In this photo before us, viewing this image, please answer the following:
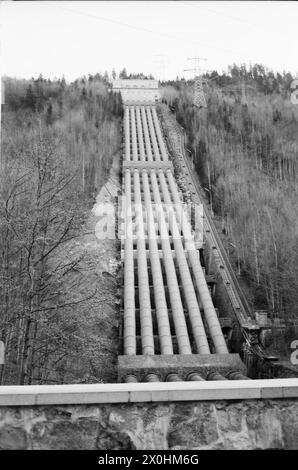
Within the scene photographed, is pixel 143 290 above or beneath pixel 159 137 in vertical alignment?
beneath

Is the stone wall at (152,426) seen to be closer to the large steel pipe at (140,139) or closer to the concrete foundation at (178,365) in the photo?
the concrete foundation at (178,365)

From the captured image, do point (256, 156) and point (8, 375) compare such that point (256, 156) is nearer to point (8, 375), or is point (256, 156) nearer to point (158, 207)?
point (158, 207)

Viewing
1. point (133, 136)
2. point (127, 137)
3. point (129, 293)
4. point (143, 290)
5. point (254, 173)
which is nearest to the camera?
point (129, 293)

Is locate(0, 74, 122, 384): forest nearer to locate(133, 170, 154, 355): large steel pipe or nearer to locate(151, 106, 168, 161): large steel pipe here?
locate(133, 170, 154, 355): large steel pipe

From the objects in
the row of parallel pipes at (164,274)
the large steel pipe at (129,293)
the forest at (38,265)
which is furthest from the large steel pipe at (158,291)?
the forest at (38,265)

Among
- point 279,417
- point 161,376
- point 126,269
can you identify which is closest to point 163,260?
point 126,269

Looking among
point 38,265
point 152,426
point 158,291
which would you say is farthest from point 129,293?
point 152,426

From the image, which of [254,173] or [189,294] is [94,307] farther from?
[254,173]
